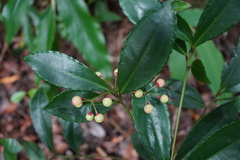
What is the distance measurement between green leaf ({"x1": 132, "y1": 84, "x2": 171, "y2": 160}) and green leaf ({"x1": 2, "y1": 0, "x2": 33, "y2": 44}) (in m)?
0.97

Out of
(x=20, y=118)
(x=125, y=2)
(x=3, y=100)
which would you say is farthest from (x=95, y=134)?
(x=125, y=2)

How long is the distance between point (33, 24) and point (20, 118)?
60cm

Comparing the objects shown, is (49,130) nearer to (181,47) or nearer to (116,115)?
(181,47)

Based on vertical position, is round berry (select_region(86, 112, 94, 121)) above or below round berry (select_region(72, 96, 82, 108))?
below

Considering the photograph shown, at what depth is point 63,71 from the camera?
542 millimetres

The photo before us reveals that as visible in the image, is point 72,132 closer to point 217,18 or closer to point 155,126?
point 155,126

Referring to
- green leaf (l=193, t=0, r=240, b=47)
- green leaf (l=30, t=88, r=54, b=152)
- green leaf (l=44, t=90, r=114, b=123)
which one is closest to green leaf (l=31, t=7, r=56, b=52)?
green leaf (l=30, t=88, r=54, b=152)

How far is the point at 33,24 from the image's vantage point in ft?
5.91

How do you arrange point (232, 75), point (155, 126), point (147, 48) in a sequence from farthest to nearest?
point (232, 75), point (155, 126), point (147, 48)

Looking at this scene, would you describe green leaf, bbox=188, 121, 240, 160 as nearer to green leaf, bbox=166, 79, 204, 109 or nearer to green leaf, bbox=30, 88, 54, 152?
green leaf, bbox=166, 79, 204, 109

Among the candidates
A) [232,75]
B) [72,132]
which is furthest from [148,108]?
[72,132]

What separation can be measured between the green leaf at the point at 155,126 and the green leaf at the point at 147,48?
0.20 feet

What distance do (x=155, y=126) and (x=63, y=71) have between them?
0.21 m

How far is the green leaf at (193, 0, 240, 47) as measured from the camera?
51cm
